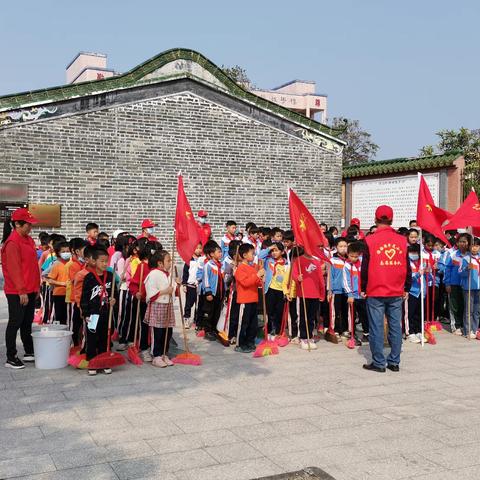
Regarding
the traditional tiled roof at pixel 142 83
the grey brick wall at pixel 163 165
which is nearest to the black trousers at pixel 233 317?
the grey brick wall at pixel 163 165

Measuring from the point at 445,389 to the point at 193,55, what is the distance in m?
13.7

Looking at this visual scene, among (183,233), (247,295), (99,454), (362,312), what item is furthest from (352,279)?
(99,454)

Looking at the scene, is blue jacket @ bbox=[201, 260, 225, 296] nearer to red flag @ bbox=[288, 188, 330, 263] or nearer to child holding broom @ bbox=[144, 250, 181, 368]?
red flag @ bbox=[288, 188, 330, 263]

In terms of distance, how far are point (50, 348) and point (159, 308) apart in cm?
125

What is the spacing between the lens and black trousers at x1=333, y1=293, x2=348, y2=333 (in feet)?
28.4

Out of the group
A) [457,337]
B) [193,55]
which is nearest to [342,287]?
[457,337]

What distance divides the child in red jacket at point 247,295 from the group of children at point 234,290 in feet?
0.04

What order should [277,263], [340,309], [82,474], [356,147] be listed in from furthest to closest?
[356,147] < [340,309] < [277,263] < [82,474]

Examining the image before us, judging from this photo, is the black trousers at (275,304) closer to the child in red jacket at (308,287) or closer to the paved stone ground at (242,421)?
the child in red jacket at (308,287)

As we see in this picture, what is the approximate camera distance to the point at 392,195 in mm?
19406

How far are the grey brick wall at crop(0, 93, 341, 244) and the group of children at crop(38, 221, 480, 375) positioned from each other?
5.74 m

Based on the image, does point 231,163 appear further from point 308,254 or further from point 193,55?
point 308,254

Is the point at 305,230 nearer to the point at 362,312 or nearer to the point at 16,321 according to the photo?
the point at 362,312

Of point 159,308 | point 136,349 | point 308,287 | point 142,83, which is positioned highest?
point 142,83
